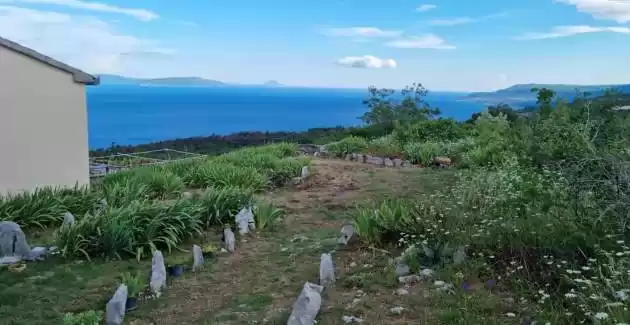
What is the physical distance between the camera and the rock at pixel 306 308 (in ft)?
11.2

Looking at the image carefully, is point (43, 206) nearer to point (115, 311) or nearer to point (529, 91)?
point (115, 311)

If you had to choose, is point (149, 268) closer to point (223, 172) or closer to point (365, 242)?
point (365, 242)

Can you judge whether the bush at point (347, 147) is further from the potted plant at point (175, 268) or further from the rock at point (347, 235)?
the potted plant at point (175, 268)

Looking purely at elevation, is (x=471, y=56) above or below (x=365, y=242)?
above

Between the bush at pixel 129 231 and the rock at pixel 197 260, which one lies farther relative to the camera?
the bush at pixel 129 231

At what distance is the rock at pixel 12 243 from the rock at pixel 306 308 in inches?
125

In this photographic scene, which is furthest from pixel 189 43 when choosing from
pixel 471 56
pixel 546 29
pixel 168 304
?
pixel 168 304

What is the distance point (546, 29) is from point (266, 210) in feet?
46.3

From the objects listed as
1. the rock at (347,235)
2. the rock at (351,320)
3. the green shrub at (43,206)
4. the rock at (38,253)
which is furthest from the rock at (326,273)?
the green shrub at (43,206)

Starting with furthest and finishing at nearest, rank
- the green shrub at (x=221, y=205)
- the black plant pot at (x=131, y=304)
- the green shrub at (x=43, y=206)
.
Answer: the green shrub at (x=221, y=205)
the green shrub at (x=43, y=206)
the black plant pot at (x=131, y=304)

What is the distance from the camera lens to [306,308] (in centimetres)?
348

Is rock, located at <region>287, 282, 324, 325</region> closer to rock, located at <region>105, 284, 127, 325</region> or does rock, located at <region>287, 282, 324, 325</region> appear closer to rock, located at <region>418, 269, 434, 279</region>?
rock, located at <region>418, 269, 434, 279</region>

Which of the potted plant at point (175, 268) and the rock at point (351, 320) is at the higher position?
the rock at point (351, 320)

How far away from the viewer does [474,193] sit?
566cm
